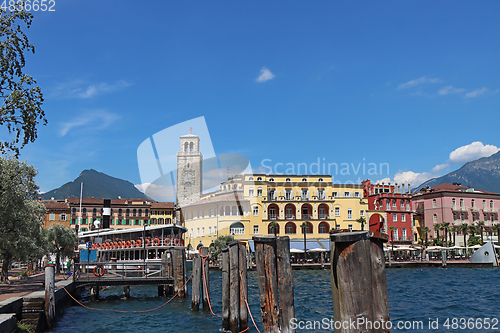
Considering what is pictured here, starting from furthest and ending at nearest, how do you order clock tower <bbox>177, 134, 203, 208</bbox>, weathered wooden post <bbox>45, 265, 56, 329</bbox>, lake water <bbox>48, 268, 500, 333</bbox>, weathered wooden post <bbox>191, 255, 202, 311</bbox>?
1. clock tower <bbox>177, 134, 203, 208</bbox>
2. weathered wooden post <bbox>191, 255, 202, 311</bbox>
3. lake water <bbox>48, 268, 500, 333</bbox>
4. weathered wooden post <bbox>45, 265, 56, 329</bbox>

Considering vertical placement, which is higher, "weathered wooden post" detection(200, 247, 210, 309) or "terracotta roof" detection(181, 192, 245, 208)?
"terracotta roof" detection(181, 192, 245, 208)

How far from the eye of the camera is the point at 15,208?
877 inches

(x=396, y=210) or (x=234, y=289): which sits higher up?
(x=396, y=210)

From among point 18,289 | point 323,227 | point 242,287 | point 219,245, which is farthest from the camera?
point 323,227

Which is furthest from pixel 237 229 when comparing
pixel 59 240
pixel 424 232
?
pixel 424 232

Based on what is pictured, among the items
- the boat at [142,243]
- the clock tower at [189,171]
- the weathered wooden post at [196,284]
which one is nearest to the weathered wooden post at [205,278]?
the weathered wooden post at [196,284]

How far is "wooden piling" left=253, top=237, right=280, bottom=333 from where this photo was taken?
9.08 meters

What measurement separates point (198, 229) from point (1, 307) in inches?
2449

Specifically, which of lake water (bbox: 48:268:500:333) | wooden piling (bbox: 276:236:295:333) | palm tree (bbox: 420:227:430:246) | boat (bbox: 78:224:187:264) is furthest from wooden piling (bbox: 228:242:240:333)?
palm tree (bbox: 420:227:430:246)

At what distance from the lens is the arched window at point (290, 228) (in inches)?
2670

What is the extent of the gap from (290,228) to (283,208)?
11.3 ft

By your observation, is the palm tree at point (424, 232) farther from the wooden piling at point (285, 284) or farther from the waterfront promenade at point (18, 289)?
the wooden piling at point (285, 284)

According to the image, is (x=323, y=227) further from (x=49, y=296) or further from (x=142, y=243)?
(x=49, y=296)

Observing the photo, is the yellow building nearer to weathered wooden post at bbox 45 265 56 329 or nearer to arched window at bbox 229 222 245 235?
arched window at bbox 229 222 245 235
